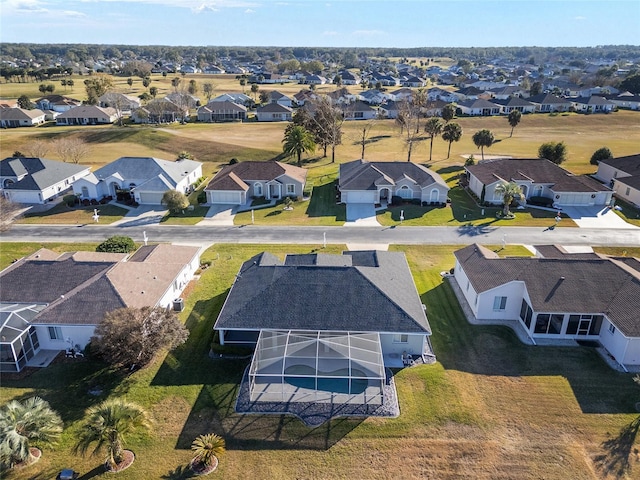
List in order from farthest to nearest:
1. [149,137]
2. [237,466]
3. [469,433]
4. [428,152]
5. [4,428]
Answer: [149,137] → [428,152] → [469,433] → [237,466] → [4,428]

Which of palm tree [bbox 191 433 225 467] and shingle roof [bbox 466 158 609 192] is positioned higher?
shingle roof [bbox 466 158 609 192]

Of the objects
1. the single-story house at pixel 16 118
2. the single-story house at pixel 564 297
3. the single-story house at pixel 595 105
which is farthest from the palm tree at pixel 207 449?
the single-story house at pixel 595 105

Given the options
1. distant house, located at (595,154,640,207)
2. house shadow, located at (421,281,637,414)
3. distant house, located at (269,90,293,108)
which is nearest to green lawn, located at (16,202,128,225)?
house shadow, located at (421,281,637,414)

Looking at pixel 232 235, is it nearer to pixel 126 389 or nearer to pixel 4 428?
pixel 126 389

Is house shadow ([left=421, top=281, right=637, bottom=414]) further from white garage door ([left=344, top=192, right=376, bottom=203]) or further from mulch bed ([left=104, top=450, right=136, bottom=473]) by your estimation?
white garage door ([left=344, top=192, right=376, bottom=203])

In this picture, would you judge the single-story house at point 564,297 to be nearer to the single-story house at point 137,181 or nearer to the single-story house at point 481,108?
the single-story house at point 137,181

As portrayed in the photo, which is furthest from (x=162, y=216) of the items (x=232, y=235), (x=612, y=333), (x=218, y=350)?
(x=612, y=333)
